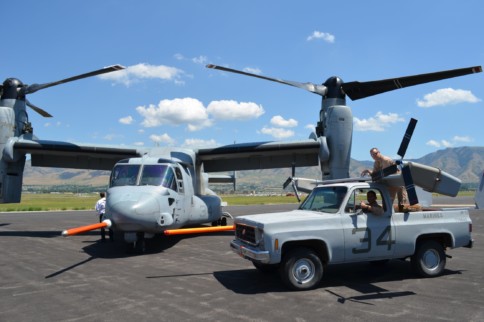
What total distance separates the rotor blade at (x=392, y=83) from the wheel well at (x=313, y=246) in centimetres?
809

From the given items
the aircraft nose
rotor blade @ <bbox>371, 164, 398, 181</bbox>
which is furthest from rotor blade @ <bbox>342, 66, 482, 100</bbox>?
the aircraft nose

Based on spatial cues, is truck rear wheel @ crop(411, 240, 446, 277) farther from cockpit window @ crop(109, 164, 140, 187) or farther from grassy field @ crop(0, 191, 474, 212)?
grassy field @ crop(0, 191, 474, 212)

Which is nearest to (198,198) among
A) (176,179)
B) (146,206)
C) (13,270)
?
(176,179)

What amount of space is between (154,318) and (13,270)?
4858 mm

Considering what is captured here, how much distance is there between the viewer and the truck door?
6430 millimetres

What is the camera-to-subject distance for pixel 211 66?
1297 cm

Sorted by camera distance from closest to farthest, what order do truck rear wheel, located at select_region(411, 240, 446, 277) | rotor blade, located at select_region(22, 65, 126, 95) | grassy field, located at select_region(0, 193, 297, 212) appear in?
truck rear wheel, located at select_region(411, 240, 446, 277), rotor blade, located at select_region(22, 65, 126, 95), grassy field, located at select_region(0, 193, 297, 212)

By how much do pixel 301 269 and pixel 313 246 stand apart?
508mm

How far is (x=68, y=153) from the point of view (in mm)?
15094

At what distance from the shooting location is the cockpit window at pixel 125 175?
10.3 metres

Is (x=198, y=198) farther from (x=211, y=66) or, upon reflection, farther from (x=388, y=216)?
(x=388, y=216)

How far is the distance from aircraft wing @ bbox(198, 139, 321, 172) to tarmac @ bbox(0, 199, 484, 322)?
5834 millimetres

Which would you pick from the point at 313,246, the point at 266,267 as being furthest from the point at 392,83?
the point at 266,267

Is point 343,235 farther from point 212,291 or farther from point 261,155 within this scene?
point 261,155
